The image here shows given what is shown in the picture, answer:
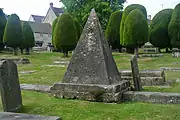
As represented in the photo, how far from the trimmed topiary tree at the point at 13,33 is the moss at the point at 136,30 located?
1450 cm

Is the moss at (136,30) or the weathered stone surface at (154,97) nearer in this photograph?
the weathered stone surface at (154,97)

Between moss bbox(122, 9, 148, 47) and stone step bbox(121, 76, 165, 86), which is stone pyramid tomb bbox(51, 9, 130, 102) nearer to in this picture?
stone step bbox(121, 76, 165, 86)

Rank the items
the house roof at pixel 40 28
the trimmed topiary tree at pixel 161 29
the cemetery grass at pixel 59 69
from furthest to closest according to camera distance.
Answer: the house roof at pixel 40 28 < the trimmed topiary tree at pixel 161 29 < the cemetery grass at pixel 59 69

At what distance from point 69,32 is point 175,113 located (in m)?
24.6

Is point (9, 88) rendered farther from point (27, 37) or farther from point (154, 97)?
point (27, 37)

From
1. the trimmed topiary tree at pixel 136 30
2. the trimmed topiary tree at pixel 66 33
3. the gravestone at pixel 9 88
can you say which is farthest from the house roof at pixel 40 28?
the gravestone at pixel 9 88

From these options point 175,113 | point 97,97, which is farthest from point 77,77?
point 175,113

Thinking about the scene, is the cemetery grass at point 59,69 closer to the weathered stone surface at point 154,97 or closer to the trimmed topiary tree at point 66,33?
the weathered stone surface at point 154,97

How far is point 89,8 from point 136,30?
19937 millimetres

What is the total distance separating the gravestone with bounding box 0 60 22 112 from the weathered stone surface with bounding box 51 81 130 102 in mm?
1514

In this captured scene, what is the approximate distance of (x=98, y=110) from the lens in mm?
6414

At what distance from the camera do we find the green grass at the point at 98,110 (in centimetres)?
581

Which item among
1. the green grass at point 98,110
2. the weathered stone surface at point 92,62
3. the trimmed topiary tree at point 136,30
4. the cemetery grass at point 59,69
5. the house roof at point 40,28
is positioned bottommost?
the cemetery grass at point 59,69

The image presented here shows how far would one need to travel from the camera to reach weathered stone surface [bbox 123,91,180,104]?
700 cm
